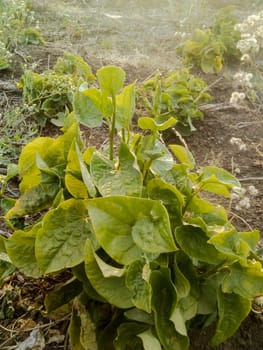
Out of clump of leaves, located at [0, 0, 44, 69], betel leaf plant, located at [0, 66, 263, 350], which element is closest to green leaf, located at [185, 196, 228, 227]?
betel leaf plant, located at [0, 66, 263, 350]

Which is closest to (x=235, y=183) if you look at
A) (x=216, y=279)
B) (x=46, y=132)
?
(x=216, y=279)

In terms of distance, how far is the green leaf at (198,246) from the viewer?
92 centimetres

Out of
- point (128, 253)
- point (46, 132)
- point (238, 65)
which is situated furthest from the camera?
point (238, 65)

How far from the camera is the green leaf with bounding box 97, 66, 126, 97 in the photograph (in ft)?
3.03

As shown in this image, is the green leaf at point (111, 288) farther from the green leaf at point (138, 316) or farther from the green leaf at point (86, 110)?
the green leaf at point (86, 110)

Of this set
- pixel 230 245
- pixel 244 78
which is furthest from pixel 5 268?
pixel 244 78

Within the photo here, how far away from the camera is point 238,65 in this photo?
305 cm

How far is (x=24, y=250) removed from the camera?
0.96 meters

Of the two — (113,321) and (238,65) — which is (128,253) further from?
(238,65)

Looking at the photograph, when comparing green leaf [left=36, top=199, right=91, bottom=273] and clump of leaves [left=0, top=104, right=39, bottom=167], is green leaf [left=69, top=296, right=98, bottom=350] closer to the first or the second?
green leaf [left=36, top=199, right=91, bottom=273]

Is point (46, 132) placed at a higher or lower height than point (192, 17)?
lower

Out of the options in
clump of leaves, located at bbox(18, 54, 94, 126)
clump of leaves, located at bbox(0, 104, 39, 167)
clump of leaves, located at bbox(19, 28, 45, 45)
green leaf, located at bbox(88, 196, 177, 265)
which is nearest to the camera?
green leaf, located at bbox(88, 196, 177, 265)

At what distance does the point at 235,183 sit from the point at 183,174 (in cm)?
12

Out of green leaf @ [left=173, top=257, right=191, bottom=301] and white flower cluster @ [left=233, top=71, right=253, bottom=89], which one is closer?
green leaf @ [left=173, top=257, right=191, bottom=301]
